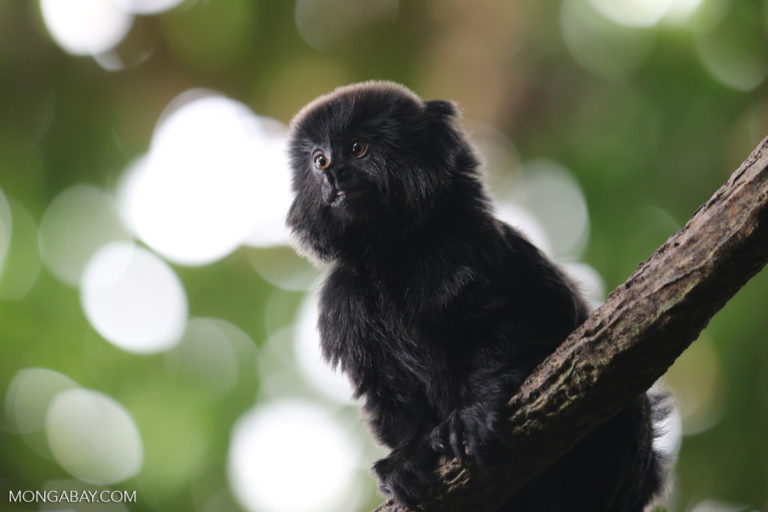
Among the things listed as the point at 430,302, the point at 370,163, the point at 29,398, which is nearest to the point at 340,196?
the point at 370,163

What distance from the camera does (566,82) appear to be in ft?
23.5

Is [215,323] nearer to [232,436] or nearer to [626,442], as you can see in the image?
[232,436]

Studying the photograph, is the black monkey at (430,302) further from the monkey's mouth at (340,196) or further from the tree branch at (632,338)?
the tree branch at (632,338)

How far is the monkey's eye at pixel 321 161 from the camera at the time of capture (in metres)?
3.75

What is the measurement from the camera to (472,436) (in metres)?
2.98

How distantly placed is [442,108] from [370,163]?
1.98 ft

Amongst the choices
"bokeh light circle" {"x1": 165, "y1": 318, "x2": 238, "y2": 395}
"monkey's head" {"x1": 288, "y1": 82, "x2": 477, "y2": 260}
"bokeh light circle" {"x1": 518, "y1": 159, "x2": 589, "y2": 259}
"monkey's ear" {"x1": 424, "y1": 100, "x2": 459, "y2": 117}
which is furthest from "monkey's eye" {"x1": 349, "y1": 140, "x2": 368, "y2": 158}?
"bokeh light circle" {"x1": 165, "y1": 318, "x2": 238, "y2": 395}

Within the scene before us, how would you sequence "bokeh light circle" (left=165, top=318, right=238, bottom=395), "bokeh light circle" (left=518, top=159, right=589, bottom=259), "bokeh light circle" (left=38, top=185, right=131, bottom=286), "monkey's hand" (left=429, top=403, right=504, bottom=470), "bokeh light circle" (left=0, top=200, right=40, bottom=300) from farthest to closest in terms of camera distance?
"bokeh light circle" (left=165, top=318, right=238, bottom=395) < "bokeh light circle" (left=38, top=185, right=131, bottom=286) < "bokeh light circle" (left=0, top=200, right=40, bottom=300) < "bokeh light circle" (left=518, top=159, right=589, bottom=259) < "monkey's hand" (left=429, top=403, right=504, bottom=470)

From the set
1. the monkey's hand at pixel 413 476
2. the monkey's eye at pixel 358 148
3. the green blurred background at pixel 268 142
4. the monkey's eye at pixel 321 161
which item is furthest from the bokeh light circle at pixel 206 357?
the monkey's hand at pixel 413 476

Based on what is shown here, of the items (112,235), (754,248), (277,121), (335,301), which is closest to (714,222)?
(754,248)

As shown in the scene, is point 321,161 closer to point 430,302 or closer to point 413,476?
point 430,302

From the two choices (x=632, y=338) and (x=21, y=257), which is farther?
(x=21, y=257)

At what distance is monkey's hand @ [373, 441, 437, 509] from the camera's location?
10.3ft

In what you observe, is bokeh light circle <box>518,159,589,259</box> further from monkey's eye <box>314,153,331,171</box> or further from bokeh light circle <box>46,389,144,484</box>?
bokeh light circle <box>46,389,144,484</box>
